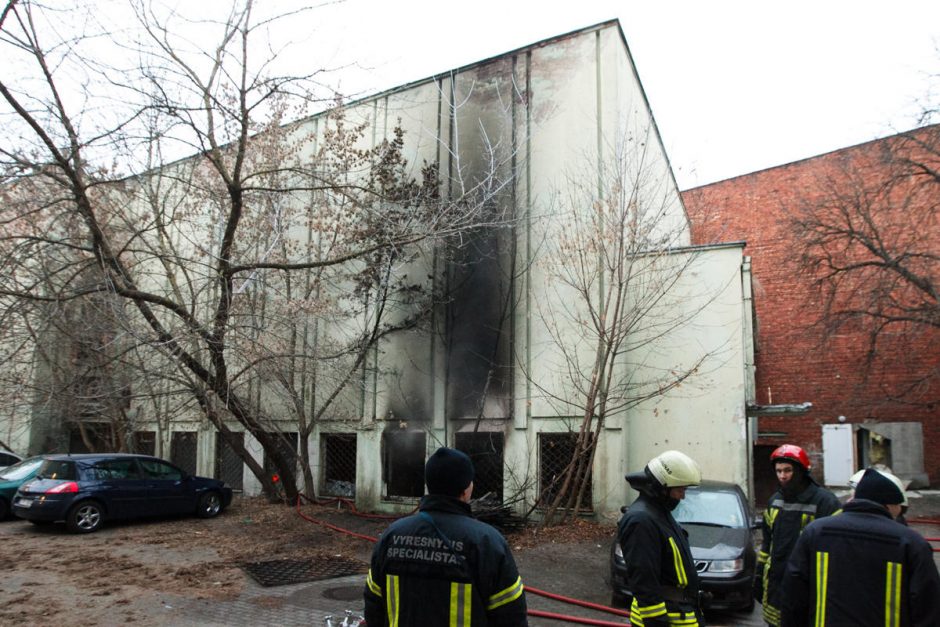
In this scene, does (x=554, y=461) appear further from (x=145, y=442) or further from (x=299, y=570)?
Answer: (x=145, y=442)

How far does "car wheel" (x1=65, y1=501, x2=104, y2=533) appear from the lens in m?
12.1

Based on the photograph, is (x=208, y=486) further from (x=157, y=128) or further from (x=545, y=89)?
(x=545, y=89)

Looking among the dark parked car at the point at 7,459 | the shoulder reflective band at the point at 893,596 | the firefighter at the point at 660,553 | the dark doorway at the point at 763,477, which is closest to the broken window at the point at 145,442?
the dark parked car at the point at 7,459

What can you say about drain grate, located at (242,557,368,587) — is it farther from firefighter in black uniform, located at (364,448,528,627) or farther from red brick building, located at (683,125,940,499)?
red brick building, located at (683,125,940,499)

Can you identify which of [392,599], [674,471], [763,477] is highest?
[674,471]

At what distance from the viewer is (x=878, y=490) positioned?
3.34 m

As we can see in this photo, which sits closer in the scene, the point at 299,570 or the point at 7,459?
the point at 299,570

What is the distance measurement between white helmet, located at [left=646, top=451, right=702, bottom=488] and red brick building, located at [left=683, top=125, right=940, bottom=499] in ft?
44.9

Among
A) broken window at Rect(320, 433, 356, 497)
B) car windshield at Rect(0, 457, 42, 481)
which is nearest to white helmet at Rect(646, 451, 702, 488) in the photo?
broken window at Rect(320, 433, 356, 497)

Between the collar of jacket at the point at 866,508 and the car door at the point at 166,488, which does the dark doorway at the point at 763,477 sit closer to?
the car door at the point at 166,488

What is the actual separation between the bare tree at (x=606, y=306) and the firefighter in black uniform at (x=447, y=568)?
28.4 ft

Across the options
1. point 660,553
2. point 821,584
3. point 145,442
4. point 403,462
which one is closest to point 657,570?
point 660,553

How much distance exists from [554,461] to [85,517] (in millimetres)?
8808

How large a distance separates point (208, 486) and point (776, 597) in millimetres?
12794
